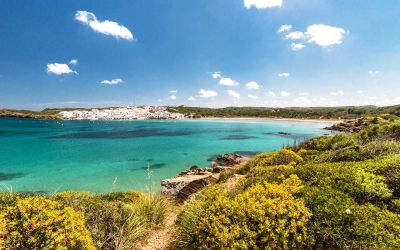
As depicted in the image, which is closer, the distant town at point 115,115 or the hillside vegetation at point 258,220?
the hillside vegetation at point 258,220

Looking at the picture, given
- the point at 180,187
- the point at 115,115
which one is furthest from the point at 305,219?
the point at 115,115

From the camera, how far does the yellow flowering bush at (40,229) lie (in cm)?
278

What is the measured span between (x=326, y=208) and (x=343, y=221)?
303 mm

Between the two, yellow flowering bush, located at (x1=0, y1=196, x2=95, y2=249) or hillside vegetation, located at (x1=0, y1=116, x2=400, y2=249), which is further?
hillside vegetation, located at (x1=0, y1=116, x2=400, y2=249)

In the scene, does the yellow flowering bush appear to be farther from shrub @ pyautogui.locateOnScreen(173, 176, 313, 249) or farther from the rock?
the rock

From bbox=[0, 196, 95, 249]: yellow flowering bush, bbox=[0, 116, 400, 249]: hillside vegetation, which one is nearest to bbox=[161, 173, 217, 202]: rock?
bbox=[0, 116, 400, 249]: hillside vegetation

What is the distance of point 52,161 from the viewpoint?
75.4ft

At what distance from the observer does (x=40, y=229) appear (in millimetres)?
2984

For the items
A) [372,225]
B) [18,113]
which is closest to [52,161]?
[372,225]

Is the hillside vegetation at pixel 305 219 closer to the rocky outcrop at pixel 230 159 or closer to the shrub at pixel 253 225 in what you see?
the shrub at pixel 253 225

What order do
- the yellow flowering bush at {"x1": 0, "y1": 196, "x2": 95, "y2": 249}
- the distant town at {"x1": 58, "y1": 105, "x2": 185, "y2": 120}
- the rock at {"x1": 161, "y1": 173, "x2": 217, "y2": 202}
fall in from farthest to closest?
the distant town at {"x1": 58, "y1": 105, "x2": 185, "y2": 120} → the rock at {"x1": 161, "y1": 173, "x2": 217, "y2": 202} → the yellow flowering bush at {"x1": 0, "y1": 196, "x2": 95, "y2": 249}

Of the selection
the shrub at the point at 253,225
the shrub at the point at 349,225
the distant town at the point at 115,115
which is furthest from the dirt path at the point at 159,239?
the distant town at the point at 115,115

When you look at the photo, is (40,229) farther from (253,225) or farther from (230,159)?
(230,159)

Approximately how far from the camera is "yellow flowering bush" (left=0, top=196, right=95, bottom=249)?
2.78m
